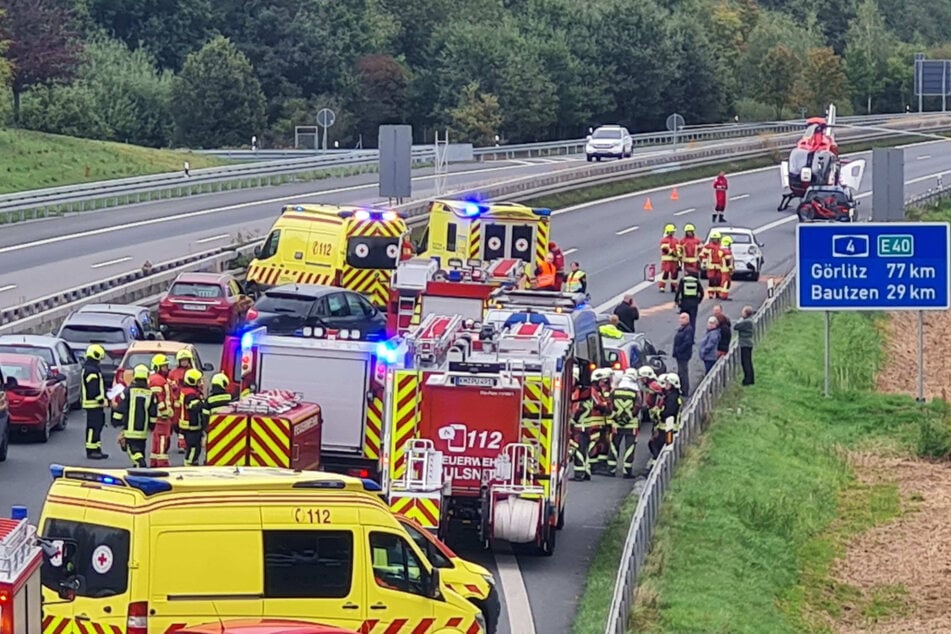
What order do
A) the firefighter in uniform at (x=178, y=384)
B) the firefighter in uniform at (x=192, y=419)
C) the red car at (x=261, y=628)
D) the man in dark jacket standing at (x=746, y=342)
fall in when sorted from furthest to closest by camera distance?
1. the man in dark jacket standing at (x=746, y=342)
2. the firefighter in uniform at (x=178, y=384)
3. the firefighter in uniform at (x=192, y=419)
4. the red car at (x=261, y=628)

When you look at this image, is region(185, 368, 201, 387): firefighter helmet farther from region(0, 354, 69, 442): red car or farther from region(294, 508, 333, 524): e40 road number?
region(294, 508, 333, 524): e40 road number

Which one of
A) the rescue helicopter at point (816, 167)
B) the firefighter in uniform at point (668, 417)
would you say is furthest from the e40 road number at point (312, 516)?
the rescue helicopter at point (816, 167)

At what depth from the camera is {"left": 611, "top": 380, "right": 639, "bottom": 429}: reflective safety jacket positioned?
23969 mm

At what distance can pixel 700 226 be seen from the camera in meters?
54.2

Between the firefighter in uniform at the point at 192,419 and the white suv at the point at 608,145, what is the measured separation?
170ft

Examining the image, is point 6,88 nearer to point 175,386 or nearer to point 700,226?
point 700,226

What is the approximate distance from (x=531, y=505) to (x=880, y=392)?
16871 millimetres

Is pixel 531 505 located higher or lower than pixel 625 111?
lower

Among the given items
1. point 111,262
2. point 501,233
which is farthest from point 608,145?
point 501,233

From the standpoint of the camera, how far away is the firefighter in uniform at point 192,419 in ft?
74.5

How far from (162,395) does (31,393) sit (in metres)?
2.84

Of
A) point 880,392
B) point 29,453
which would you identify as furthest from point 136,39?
point 29,453

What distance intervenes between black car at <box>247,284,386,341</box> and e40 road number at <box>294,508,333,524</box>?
1738 cm

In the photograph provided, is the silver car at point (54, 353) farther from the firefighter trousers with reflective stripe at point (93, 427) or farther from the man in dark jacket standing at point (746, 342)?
the man in dark jacket standing at point (746, 342)
